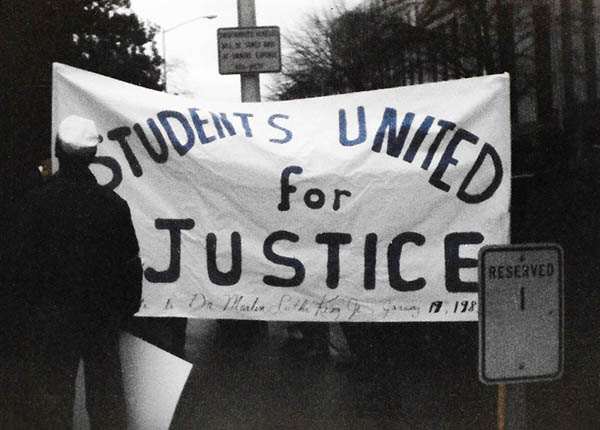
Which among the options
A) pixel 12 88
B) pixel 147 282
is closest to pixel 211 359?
pixel 147 282

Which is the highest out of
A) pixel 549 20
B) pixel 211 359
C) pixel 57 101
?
pixel 549 20

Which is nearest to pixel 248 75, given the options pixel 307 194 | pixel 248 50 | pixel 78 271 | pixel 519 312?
pixel 248 50

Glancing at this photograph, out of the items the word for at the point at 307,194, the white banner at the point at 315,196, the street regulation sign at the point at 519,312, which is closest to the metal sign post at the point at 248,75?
the white banner at the point at 315,196

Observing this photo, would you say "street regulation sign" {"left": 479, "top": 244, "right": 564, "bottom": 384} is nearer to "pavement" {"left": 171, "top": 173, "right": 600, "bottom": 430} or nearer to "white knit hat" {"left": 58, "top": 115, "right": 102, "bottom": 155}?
"white knit hat" {"left": 58, "top": 115, "right": 102, "bottom": 155}

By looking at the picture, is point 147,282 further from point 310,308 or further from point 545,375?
point 545,375

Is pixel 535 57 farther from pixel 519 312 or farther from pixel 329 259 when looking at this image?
pixel 519 312

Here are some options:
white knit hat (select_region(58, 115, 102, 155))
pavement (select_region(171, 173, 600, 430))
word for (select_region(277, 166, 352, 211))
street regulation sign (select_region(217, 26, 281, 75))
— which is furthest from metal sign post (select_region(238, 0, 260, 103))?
white knit hat (select_region(58, 115, 102, 155))

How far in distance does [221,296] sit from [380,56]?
73.4ft

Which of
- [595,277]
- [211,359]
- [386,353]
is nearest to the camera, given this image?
[386,353]

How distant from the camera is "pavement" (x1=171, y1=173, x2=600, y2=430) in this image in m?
6.71

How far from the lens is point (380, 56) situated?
2744cm

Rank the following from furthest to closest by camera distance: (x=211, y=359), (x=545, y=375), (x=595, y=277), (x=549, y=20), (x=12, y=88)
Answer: (x=549, y=20) < (x=595, y=277) < (x=12, y=88) < (x=211, y=359) < (x=545, y=375)

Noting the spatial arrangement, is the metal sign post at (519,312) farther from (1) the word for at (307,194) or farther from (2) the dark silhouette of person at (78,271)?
(1) the word for at (307,194)

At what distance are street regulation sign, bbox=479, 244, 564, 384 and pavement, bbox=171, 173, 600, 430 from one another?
2.79 metres
